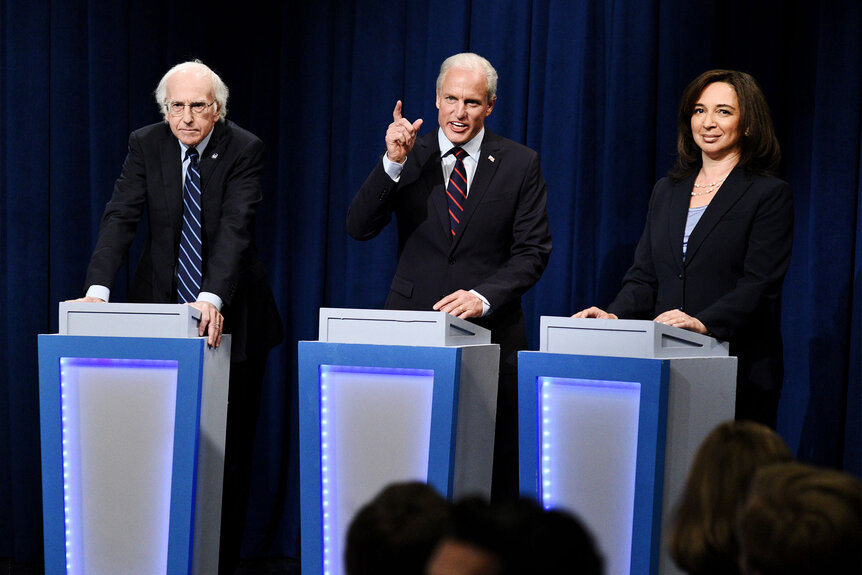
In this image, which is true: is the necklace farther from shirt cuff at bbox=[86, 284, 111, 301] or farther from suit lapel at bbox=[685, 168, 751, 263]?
shirt cuff at bbox=[86, 284, 111, 301]

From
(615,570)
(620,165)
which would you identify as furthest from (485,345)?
(620,165)

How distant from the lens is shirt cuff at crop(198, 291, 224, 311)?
10.5 ft

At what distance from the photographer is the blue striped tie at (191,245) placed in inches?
132

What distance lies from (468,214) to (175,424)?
1065 mm

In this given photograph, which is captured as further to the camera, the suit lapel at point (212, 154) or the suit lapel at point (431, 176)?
the suit lapel at point (212, 154)

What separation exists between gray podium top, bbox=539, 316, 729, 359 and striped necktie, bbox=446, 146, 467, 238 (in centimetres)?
63

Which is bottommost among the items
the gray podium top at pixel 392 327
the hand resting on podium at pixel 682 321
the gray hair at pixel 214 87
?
the gray podium top at pixel 392 327

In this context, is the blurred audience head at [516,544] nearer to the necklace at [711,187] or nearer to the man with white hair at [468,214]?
the man with white hair at [468,214]

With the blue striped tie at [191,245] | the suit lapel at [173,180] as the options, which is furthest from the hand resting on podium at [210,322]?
the suit lapel at [173,180]

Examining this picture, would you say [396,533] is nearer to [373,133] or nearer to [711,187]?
[711,187]

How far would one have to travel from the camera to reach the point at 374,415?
2713mm

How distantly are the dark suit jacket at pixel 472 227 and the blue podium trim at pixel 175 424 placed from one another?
0.70 metres

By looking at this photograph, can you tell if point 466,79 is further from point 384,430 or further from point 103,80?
point 103,80

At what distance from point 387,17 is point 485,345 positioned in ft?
7.33
